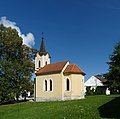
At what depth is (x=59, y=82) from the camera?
5694cm

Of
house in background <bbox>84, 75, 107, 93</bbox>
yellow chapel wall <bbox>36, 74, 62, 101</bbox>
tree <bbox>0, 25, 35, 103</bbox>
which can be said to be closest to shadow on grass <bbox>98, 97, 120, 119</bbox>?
yellow chapel wall <bbox>36, 74, 62, 101</bbox>

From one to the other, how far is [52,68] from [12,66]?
288 inches

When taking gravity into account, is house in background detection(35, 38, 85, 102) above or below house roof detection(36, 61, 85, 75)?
below

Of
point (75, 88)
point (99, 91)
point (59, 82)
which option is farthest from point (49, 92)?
point (99, 91)

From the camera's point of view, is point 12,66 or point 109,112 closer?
point 109,112

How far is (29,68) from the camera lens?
62938 mm

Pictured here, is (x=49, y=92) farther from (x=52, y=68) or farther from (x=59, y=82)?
(x=52, y=68)

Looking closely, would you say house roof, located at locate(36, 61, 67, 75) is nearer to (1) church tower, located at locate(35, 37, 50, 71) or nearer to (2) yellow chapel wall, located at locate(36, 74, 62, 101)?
(2) yellow chapel wall, located at locate(36, 74, 62, 101)

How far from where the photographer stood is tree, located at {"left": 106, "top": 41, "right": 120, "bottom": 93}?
6419 centimetres

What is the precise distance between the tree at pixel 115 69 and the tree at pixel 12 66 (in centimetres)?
1615

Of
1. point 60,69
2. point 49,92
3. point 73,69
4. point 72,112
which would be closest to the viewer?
point 72,112

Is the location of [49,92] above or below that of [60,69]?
below

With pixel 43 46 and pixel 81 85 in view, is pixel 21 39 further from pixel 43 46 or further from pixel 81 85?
pixel 81 85

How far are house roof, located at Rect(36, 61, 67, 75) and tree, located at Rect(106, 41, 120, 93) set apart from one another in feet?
38.8
